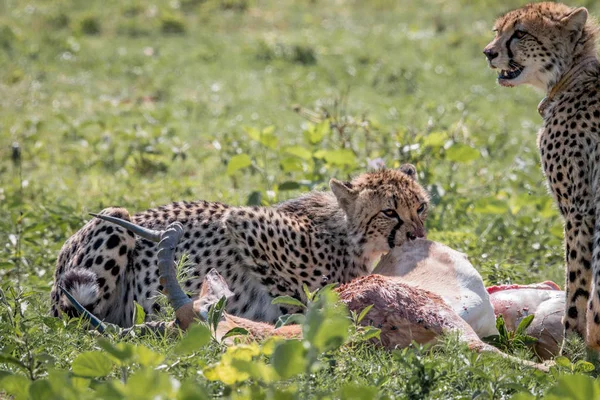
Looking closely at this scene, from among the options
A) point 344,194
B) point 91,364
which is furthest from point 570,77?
point 91,364

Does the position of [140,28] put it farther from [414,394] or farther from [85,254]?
[414,394]

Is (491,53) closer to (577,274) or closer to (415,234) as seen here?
(415,234)

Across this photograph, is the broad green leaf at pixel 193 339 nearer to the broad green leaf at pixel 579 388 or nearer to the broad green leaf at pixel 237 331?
the broad green leaf at pixel 237 331

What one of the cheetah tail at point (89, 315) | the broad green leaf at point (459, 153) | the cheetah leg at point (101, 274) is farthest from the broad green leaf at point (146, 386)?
the broad green leaf at point (459, 153)

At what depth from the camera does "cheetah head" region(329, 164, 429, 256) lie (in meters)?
4.62

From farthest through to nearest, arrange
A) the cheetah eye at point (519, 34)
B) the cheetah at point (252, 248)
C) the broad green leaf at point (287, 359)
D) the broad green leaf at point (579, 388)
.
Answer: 1. the cheetah eye at point (519, 34)
2. the cheetah at point (252, 248)
3. the broad green leaf at point (579, 388)
4. the broad green leaf at point (287, 359)

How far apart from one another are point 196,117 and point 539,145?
17.6 ft

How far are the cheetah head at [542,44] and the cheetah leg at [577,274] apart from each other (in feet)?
2.85

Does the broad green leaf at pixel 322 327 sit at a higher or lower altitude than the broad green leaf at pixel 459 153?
Result: higher

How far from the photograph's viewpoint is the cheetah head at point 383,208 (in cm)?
462

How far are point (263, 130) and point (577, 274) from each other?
3.00m

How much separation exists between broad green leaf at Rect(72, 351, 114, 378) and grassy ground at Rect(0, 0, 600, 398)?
12.4 inches

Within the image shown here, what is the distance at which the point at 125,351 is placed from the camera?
260cm

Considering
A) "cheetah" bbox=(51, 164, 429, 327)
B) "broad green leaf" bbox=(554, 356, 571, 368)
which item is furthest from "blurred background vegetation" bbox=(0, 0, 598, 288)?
"broad green leaf" bbox=(554, 356, 571, 368)
